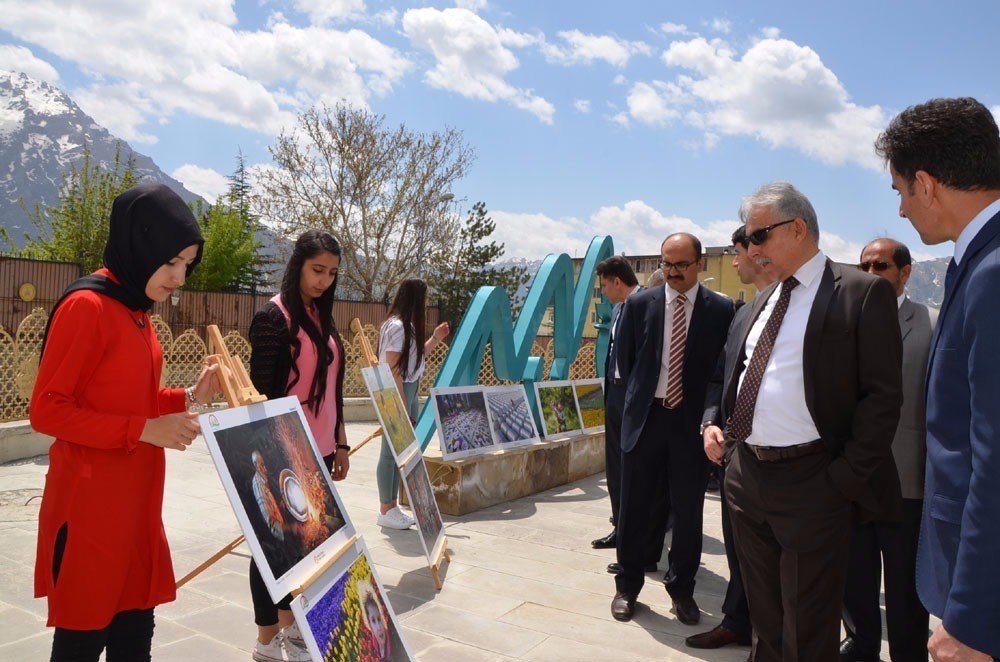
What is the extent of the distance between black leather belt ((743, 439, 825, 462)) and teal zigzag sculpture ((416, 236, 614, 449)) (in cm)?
418

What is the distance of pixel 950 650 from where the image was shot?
5.16 ft

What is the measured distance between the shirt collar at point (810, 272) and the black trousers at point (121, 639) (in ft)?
8.45

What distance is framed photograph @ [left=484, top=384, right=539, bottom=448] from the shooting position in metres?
7.04

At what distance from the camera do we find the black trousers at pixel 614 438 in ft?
18.7

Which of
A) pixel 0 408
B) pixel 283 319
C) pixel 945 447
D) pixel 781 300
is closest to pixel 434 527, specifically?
pixel 283 319

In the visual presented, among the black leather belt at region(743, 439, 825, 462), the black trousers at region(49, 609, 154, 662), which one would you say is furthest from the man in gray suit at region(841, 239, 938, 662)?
the black trousers at region(49, 609, 154, 662)

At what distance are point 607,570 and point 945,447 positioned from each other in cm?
359

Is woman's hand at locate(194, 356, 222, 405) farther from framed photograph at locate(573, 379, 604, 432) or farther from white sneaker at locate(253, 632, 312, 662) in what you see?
framed photograph at locate(573, 379, 604, 432)

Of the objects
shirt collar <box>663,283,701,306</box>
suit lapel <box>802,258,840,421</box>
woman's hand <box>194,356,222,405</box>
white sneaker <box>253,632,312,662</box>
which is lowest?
white sneaker <box>253,632,312,662</box>

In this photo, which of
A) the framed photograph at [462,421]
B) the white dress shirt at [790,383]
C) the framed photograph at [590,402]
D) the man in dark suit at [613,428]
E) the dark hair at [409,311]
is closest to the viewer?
the white dress shirt at [790,383]

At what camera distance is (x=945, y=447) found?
1.73 metres

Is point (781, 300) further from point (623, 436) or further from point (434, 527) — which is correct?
point (434, 527)

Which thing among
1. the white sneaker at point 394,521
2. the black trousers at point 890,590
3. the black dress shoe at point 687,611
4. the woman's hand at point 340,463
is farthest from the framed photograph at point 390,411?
the black trousers at point 890,590

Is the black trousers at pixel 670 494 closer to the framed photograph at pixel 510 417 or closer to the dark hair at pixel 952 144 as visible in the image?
the dark hair at pixel 952 144
